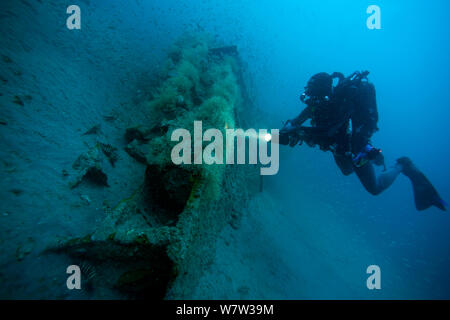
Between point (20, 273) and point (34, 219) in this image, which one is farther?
point (34, 219)

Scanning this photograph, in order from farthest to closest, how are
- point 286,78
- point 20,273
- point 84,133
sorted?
1. point 286,78
2. point 84,133
3. point 20,273

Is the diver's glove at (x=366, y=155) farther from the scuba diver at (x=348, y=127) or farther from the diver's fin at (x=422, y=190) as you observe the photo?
the diver's fin at (x=422, y=190)

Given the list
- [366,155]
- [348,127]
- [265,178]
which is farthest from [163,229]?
[265,178]

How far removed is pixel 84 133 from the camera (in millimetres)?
4039

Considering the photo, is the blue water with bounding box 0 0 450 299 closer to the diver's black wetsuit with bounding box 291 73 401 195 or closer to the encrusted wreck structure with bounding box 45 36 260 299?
the encrusted wreck structure with bounding box 45 36 260 299

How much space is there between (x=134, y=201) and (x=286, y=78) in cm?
2615

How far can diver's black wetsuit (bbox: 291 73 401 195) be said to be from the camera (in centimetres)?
429

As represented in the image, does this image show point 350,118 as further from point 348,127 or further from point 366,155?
point 366,155

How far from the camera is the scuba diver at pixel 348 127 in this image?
4.28m

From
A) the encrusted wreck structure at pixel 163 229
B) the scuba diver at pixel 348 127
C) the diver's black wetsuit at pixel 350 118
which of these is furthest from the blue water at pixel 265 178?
the diver's black wetsuit at pixel 350 118

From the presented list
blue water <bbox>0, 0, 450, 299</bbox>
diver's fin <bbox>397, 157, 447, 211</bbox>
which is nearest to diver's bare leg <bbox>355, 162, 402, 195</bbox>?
diver's fin <bbox>397, 157, 447, 211</bbox>

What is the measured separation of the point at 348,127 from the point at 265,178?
14.8 ft
